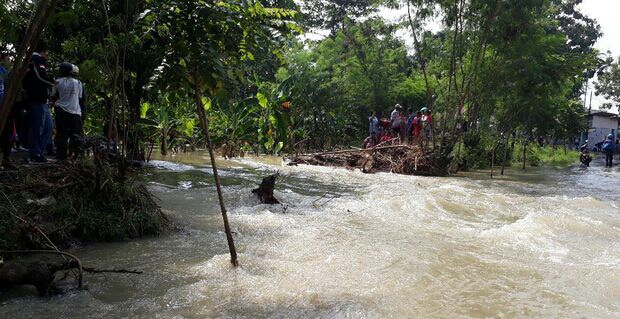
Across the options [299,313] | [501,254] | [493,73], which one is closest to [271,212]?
[501,254]

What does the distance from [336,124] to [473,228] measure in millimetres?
13794

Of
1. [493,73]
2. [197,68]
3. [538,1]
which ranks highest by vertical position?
[538,1]

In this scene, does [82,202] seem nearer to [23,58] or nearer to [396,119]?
[23,58]

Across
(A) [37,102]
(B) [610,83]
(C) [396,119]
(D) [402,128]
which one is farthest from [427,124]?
(B) [610,83]

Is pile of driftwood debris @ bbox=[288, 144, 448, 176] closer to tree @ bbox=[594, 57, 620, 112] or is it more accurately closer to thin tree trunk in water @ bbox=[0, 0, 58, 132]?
thin tree trunk in water @ bbox=[0, 0, 58, 132]

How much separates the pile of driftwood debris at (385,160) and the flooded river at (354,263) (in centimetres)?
547

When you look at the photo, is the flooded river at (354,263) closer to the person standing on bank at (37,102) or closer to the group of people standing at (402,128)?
the person standing on bank at (37,102)

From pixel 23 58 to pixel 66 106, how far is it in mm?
4509

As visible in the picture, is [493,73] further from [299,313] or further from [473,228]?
[299,313]

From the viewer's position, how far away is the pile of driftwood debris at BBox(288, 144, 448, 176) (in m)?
13.7

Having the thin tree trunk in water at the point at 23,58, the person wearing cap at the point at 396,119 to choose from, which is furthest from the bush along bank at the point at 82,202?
the person wearing cap at the point at 396,119

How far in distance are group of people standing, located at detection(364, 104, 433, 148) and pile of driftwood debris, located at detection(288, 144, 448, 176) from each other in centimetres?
61

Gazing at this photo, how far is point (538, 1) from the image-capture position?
44.2ft

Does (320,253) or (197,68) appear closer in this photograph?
(197,68)
